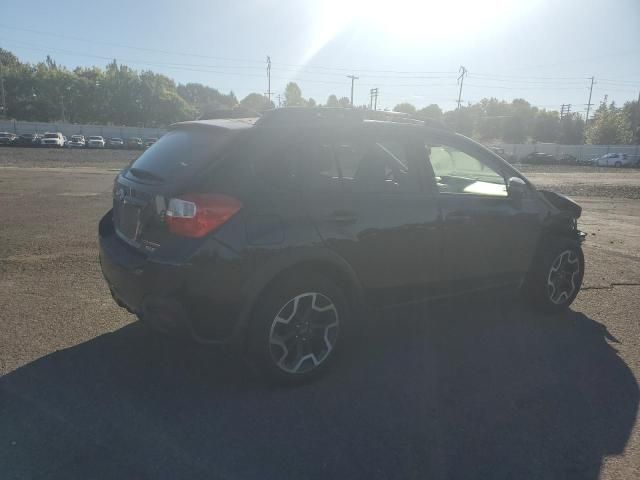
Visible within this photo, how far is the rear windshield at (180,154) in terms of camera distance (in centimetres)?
297

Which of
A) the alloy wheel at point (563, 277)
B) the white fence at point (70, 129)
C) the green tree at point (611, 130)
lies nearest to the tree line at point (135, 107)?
the green tree at point (611, 130)

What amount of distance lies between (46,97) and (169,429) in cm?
9757

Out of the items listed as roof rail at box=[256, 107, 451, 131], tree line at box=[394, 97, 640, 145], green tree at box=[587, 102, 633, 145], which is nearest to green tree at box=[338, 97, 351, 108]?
roof rail at box=[256, 107, 451, 131]

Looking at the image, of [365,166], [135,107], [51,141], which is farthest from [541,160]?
[135,107]

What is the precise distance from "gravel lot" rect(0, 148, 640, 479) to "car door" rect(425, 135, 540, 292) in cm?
57

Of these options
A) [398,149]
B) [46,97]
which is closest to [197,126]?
[398,149]

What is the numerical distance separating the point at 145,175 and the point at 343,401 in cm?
199

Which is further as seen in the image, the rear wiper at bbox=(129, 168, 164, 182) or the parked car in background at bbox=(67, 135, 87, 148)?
the parked car in background at bbox=(67, 135, 87, 148)

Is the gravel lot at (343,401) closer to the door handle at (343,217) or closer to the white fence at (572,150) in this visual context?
the door handle at (343,217)

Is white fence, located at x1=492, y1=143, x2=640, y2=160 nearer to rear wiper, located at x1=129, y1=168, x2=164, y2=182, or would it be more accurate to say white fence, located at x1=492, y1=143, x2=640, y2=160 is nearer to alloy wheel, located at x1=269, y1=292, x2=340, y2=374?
alloy wheel, located at x1=269, y1=292, x2=340, y2=374

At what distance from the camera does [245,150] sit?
299 cm

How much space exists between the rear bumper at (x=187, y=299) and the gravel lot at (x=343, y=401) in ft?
1.68

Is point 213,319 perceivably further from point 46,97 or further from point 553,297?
point 46,97

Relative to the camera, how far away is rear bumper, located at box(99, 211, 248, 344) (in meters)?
2.75
